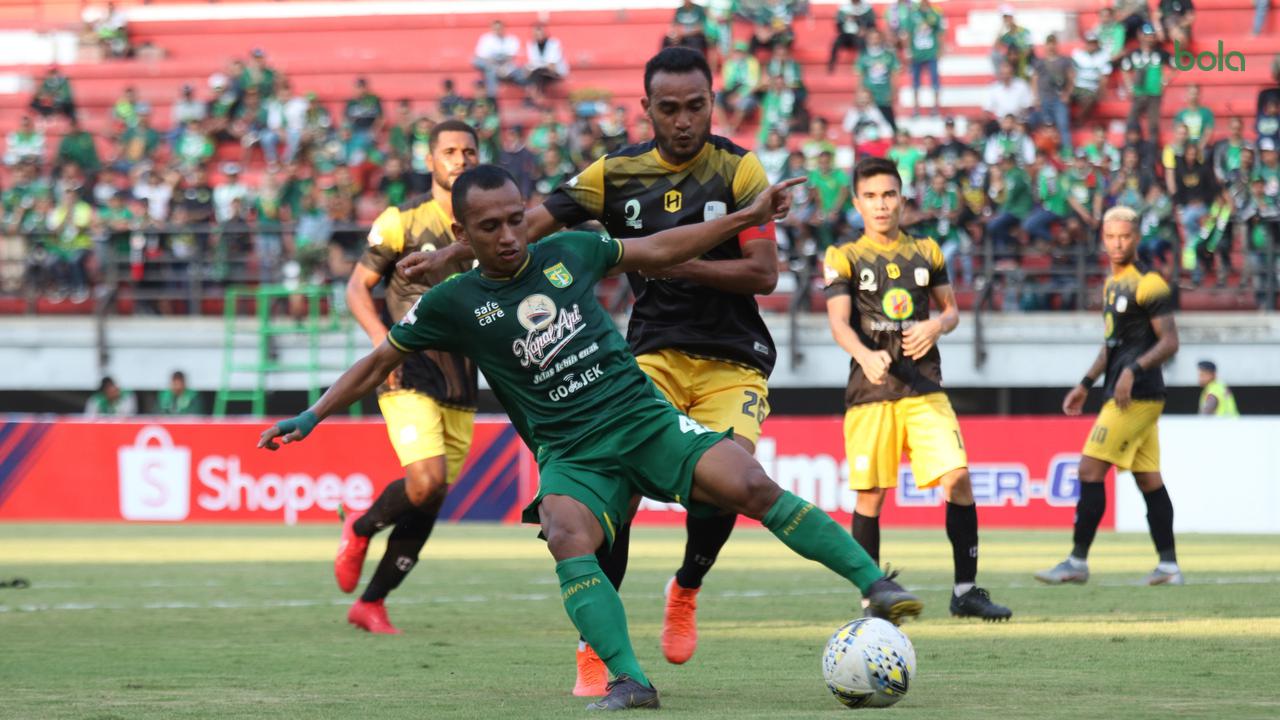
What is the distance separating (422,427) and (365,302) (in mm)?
727

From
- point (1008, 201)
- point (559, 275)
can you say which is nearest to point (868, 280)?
point (559, 275)

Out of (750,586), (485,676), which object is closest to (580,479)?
(485,676)

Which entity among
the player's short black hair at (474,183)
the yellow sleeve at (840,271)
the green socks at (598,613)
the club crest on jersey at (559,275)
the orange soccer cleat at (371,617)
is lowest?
the orange soccer cleat at (371,617)

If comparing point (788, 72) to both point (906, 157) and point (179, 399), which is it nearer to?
point (906, 157)

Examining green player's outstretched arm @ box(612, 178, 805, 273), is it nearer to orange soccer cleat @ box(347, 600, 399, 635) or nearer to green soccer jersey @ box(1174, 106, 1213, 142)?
orange soccer cleat @ box(347, 600, 399, 635)

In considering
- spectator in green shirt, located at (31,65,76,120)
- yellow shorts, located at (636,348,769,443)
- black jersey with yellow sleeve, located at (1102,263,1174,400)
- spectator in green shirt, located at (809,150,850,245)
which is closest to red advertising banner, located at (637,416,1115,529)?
spectator in green shirt, located at (809,150,850,245)

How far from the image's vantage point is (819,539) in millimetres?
6320

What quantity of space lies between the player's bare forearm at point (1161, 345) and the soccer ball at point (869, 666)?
601cm

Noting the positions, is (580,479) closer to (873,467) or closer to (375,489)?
(873,467)

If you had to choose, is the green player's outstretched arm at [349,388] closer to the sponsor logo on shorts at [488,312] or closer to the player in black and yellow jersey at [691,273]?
the sponsor logo on shorts at [488,312]

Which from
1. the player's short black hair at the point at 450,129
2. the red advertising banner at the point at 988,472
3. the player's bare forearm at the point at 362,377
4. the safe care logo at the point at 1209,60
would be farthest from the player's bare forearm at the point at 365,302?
the safe care logo at the point at 1209,60

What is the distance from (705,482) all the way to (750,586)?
592 centimetres

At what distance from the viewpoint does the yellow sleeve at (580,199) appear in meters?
7.52

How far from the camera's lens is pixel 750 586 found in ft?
40.0
